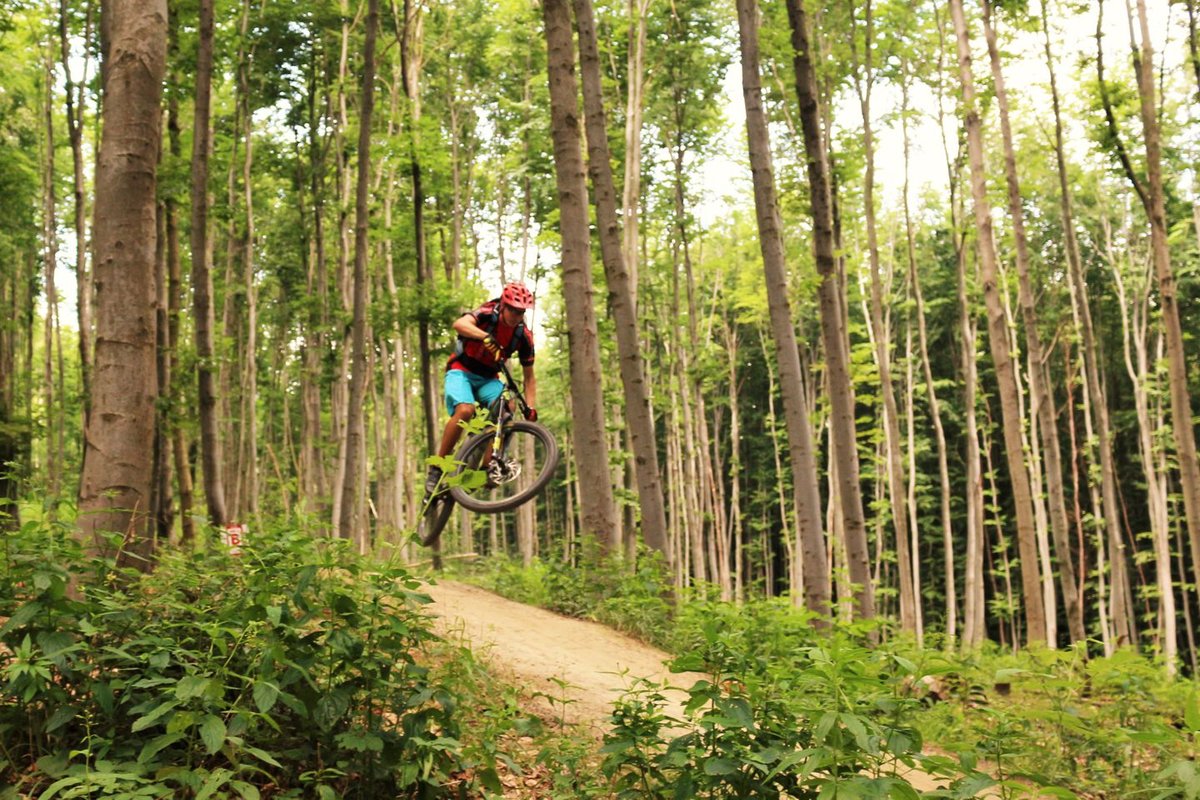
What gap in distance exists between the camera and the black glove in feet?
26.3

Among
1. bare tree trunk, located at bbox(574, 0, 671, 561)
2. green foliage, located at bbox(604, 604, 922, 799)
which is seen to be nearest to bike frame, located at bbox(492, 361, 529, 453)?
bare tree trunk, located at bbox(574, 0, 671, 561)

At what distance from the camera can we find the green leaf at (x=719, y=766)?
3543mm

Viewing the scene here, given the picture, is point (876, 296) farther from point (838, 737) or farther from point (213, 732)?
point (213, 732)

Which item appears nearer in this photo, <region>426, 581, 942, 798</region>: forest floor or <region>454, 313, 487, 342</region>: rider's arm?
<region>426, 581, 942, 798</region>: forest floor

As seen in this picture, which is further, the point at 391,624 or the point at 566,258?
the point at 566,258

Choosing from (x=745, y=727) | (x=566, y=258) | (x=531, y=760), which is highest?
(x=566, y=258)

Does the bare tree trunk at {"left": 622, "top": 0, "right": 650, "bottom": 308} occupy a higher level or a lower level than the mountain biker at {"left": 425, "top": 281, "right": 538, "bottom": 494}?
higher

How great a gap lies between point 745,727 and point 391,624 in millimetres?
1503

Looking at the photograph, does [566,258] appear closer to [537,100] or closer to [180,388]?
[180,388]

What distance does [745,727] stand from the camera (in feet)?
12.0

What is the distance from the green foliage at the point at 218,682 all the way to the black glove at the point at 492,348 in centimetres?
397

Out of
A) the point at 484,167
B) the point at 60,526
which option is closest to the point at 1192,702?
the point at 60,526

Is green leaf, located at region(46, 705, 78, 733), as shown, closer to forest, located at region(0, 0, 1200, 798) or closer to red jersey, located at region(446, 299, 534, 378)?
forest, located at region(0, 0, 1200, 798)

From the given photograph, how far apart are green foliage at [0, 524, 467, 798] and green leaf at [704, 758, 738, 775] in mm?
1001
